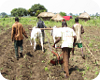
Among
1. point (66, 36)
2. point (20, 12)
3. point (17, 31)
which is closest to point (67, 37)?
point (66, 36)

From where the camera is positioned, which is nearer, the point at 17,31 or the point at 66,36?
the point at 66,36

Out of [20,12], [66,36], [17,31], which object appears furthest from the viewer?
[20,12]

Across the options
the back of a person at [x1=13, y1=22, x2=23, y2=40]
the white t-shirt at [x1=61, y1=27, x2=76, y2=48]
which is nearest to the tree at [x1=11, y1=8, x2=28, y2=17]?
the back of a person at [x1=13, y1=22, x2=23, y2=40]

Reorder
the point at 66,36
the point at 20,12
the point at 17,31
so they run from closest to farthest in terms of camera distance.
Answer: the point at 66,36
the point at 17,31
the point at 20,12

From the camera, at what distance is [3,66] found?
4562 mm

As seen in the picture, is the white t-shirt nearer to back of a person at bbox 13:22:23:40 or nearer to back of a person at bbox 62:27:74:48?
back of a person at bbox 62:27:74:48

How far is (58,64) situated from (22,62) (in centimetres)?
150

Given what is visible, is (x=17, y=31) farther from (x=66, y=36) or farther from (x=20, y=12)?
(x=20, y=12)

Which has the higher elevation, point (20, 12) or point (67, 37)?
point (20, 12)

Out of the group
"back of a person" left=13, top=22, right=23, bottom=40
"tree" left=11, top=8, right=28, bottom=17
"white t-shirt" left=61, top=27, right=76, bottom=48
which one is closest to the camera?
"white t-shirt" left=61, top=27, right=76, bottom=48

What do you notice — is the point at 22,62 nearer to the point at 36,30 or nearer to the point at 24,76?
the point at 24,76

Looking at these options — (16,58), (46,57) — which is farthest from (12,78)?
(46,57)

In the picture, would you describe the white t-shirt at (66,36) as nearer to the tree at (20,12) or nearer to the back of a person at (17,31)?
the back of a person at (17,31)

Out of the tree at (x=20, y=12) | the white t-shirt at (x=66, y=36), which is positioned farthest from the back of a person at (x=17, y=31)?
the tree at (x=20, y=12)
